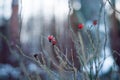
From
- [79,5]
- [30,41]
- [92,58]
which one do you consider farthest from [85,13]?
[92,58]

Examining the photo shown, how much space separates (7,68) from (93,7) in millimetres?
3163

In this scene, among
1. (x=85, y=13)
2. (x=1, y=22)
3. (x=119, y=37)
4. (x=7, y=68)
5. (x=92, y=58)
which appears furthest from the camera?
(x=85, y=13)

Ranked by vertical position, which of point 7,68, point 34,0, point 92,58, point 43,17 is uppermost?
point 92,58

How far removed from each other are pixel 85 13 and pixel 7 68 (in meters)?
2.94

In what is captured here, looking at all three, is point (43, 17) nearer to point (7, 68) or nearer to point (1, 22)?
point (1, 22)

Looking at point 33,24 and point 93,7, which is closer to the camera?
point 33,24

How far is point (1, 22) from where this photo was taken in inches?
262

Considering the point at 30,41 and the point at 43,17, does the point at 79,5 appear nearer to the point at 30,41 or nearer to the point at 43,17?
the point at 43,17

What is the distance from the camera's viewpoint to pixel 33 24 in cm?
681

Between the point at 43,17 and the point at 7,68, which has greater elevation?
the point at 43,17

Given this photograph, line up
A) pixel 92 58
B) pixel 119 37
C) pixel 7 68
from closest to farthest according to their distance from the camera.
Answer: pixel 92 58 < pixel 7 68 < pixel 119 37

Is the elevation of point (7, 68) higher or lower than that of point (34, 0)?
lower

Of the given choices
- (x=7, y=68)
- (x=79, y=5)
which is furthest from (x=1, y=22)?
(x=79, y=5)

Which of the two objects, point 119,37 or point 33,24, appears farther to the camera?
point 33,24
